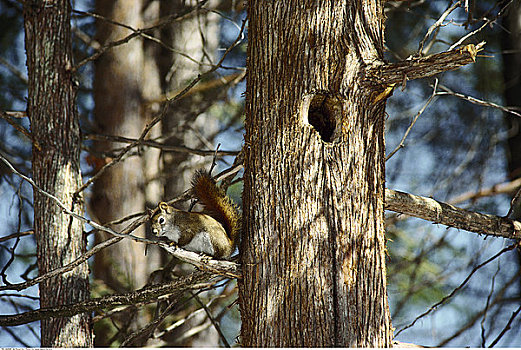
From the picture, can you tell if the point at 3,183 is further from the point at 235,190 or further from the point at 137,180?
the point at 235,190

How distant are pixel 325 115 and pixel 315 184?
0.23m

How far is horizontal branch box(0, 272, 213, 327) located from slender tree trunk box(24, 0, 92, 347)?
0.26 metres

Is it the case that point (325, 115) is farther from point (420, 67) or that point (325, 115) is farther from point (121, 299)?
point (121, 299)

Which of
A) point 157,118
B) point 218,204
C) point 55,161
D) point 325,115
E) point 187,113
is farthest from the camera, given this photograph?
Result: point 187,113

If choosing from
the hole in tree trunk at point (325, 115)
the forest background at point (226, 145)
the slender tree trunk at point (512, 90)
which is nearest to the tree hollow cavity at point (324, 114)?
the hole in tree trunk at point (325, 115)

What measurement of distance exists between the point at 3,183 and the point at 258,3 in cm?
269

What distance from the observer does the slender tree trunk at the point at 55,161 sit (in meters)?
2.13

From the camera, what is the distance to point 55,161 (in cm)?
218

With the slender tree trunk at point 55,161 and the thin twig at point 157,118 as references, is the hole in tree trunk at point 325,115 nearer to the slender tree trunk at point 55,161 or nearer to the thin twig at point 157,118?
the thin twig at point 157,118

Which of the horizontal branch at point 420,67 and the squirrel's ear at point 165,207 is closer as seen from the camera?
the horizontal branch at point 420,67

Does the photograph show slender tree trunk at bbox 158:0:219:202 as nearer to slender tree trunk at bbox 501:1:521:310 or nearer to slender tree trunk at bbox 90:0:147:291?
slender tree trunk at bbox 90:0:147:291

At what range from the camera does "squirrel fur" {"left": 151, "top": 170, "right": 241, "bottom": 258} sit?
171 cm

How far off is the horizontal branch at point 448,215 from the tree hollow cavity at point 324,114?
282mm

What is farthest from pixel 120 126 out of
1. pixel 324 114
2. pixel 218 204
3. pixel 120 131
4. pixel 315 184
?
pixel 315 184
